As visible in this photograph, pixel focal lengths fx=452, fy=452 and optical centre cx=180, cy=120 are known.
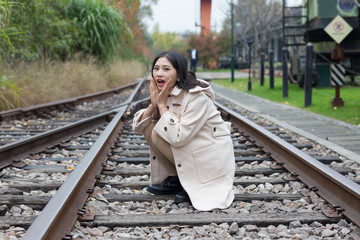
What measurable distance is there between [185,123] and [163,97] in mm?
237

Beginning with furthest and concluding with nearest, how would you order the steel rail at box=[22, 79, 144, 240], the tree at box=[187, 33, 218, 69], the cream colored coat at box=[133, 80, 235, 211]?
the tree at box=[187, 33, 218, 69] < the cream colored coat at box=[133, 80, 235, 211] < the steel rail at box=[22, 79, 144, 240]

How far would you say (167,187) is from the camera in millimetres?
3346

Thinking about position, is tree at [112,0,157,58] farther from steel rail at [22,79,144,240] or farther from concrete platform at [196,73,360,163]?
steel rail at [22,79,144,240]

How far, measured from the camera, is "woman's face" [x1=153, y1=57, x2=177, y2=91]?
2.95 meters

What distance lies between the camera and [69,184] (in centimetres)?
303

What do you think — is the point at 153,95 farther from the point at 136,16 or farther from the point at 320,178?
the point at 136,16

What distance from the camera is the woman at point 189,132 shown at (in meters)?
2.93

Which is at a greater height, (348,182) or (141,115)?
(141,115)

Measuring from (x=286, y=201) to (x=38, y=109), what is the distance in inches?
240

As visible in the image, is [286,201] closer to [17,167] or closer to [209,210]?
[209,210]

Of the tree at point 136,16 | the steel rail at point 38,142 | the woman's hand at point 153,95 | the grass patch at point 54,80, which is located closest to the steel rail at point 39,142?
the steel rail at point 38,142

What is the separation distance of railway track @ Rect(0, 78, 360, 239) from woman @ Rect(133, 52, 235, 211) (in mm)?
156

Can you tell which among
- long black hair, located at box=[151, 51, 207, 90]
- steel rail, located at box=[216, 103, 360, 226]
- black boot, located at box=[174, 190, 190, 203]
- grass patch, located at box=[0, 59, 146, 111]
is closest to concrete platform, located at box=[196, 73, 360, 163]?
steel rail, located at box=[216, 103, 360, 226]

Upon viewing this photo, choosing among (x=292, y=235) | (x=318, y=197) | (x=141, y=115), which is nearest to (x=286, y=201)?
(x=318, y=197)
